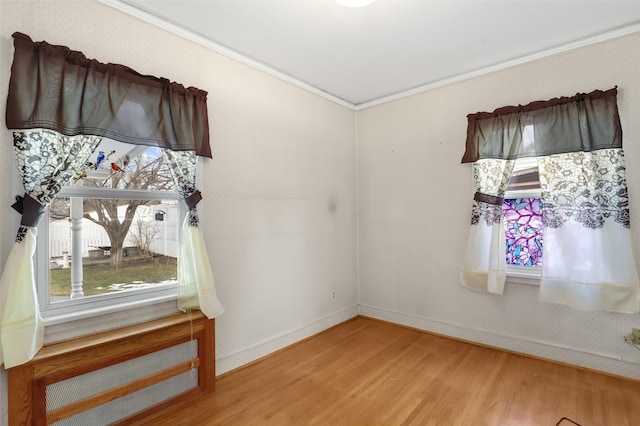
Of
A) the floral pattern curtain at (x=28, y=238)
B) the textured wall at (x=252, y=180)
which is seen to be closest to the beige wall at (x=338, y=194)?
the textured wall at (x=252, y=180)

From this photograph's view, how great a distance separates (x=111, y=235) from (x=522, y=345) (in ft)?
12.1

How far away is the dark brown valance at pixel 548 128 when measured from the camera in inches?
99.3

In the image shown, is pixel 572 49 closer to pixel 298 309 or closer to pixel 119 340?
pixel 298 309

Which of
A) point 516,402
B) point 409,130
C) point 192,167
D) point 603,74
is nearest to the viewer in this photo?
point 516,402

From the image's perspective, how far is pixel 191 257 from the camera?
7.80 ft

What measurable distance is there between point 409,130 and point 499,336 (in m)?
2.42

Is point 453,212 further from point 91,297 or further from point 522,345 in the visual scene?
point 91,297

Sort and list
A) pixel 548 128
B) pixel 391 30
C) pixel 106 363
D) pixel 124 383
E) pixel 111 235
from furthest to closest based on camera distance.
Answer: pixel 548 128
pixel 391 30
pixel 111 235
pixel 124 383
pixel 106 363

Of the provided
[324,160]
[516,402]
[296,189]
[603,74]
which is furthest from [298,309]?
[603,74]

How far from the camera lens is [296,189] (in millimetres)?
3375

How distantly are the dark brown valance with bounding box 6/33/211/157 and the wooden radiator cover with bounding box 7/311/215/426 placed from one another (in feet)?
4.21

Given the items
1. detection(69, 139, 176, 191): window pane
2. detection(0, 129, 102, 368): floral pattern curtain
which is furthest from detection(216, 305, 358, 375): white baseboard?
detection(69, 139, 176, 191): window pane

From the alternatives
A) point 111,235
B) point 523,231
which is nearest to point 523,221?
point 523,231

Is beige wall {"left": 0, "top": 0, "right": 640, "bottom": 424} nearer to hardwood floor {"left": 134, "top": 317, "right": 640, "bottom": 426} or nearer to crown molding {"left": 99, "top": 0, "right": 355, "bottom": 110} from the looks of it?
crown molding {"left": 99, "top": 0, "right": 355, "bottom": 110}
